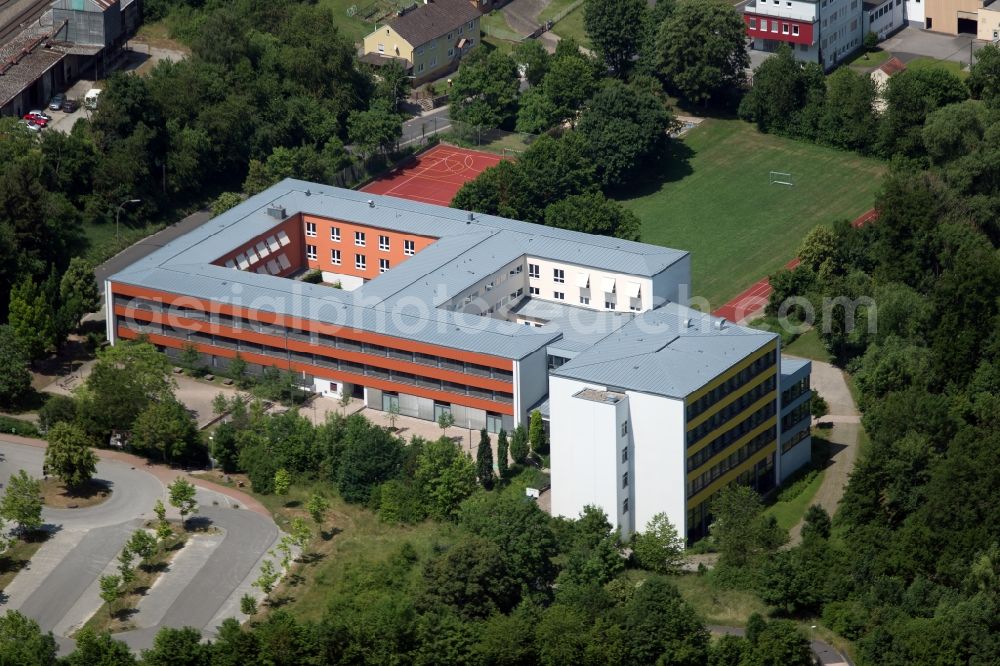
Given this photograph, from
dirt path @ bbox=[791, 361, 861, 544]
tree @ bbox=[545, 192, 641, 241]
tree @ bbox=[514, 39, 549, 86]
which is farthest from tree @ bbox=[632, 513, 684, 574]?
tree @ bbox=[514, 39, 549, 86]

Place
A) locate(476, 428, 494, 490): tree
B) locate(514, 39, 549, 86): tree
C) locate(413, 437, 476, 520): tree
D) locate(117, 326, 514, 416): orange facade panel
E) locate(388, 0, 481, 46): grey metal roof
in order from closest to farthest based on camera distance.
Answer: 1. locate(413, 437, 476, 520): tree
2. locate(476, 428, 494, 490): tree
3. locate(117, 326, 514, 416): orange facade panel
4. locate(514, 39, 549, 86): tree
5. locate(388, 0, 481, 46): grey metal roof

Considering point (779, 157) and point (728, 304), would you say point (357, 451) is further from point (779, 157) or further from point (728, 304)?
point (779, 157)

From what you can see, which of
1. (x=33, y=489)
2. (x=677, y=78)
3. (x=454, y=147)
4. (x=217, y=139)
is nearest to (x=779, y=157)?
(x=677, y=78)

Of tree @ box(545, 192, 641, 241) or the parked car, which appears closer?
tree @ box(545, 192, 641, 241)

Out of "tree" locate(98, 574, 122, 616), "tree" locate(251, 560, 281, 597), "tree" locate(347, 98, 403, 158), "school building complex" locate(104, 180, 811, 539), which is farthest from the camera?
"tree" locate(347, 98, 403, 158)

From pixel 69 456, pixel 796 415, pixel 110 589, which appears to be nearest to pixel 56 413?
pixel 69 456

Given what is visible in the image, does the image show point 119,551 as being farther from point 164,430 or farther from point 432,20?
point 432,20

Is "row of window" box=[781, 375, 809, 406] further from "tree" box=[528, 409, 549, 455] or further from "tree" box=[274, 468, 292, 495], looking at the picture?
"tree" box=[274, 468, 292, 495]

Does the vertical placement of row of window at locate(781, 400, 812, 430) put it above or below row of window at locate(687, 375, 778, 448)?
below
